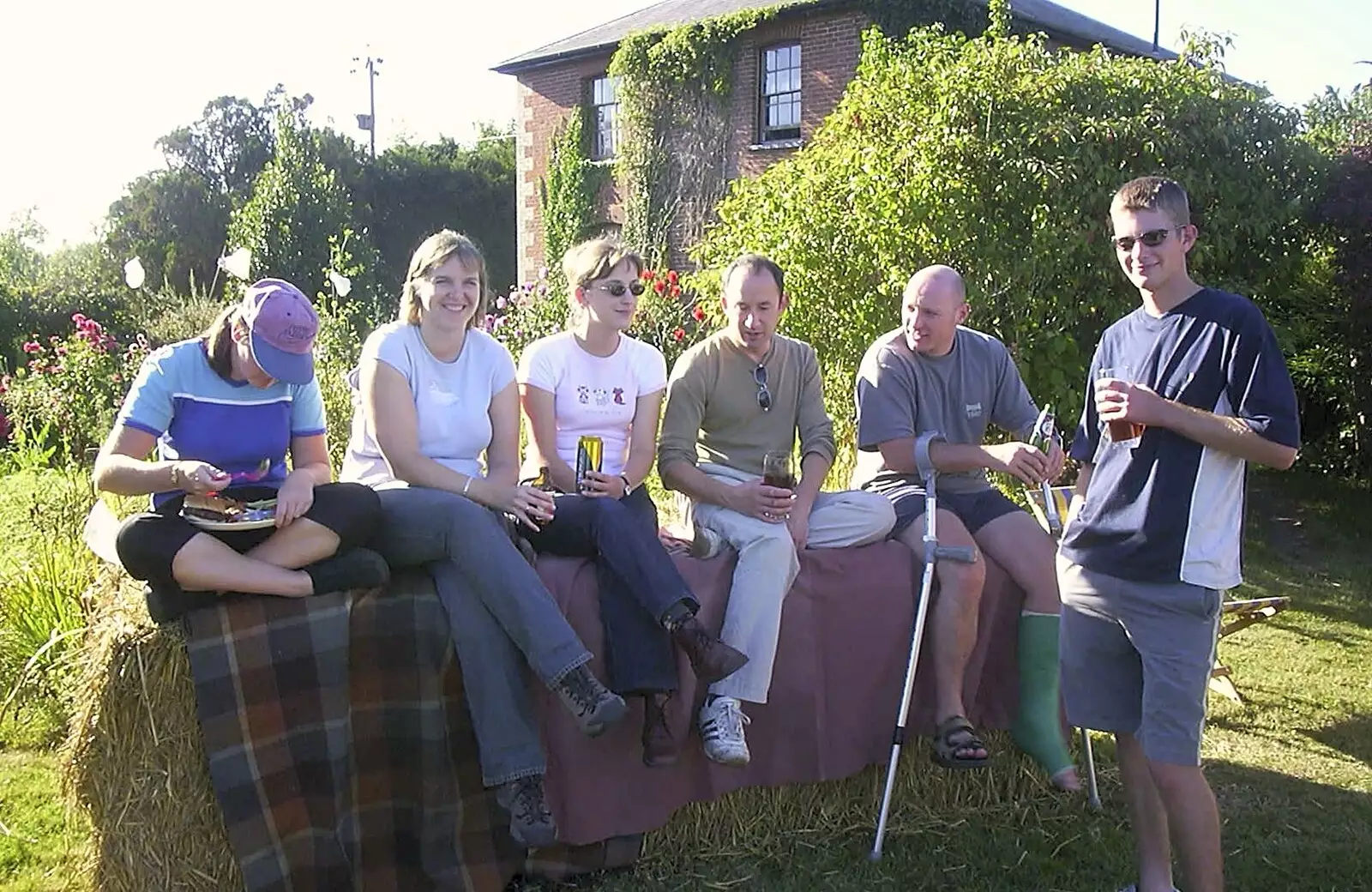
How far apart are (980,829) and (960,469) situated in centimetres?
117

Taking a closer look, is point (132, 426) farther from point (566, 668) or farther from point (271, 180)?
point (271, 180)

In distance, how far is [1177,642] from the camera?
2.92 m

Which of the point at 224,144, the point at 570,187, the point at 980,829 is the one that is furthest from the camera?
the point at 224,144

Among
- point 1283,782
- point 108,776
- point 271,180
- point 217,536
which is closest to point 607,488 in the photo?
point 217,536

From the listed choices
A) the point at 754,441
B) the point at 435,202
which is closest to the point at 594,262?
the point at 754,441

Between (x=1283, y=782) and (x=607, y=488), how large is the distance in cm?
267

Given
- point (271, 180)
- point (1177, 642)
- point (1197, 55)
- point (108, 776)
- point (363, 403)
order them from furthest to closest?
point (271, 180) < point (1197, 55) < point (363, 403) < point (108, 776) < point (1177, 642)

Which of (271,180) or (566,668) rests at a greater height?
(271,180)

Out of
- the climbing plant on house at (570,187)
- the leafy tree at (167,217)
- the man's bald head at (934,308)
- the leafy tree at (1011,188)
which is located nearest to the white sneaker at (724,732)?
the man's bald head at (934,308)

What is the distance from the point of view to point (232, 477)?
3281mm

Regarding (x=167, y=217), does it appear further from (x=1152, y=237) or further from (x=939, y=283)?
(x=1152, y=237)

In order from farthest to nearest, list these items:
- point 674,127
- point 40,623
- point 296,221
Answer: point 296,221 → point 674,127 → point 40,623

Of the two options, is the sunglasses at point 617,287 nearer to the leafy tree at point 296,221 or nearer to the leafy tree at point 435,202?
the leafy tree at point 296,221

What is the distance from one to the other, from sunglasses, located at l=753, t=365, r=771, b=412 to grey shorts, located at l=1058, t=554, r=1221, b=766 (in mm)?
1259
